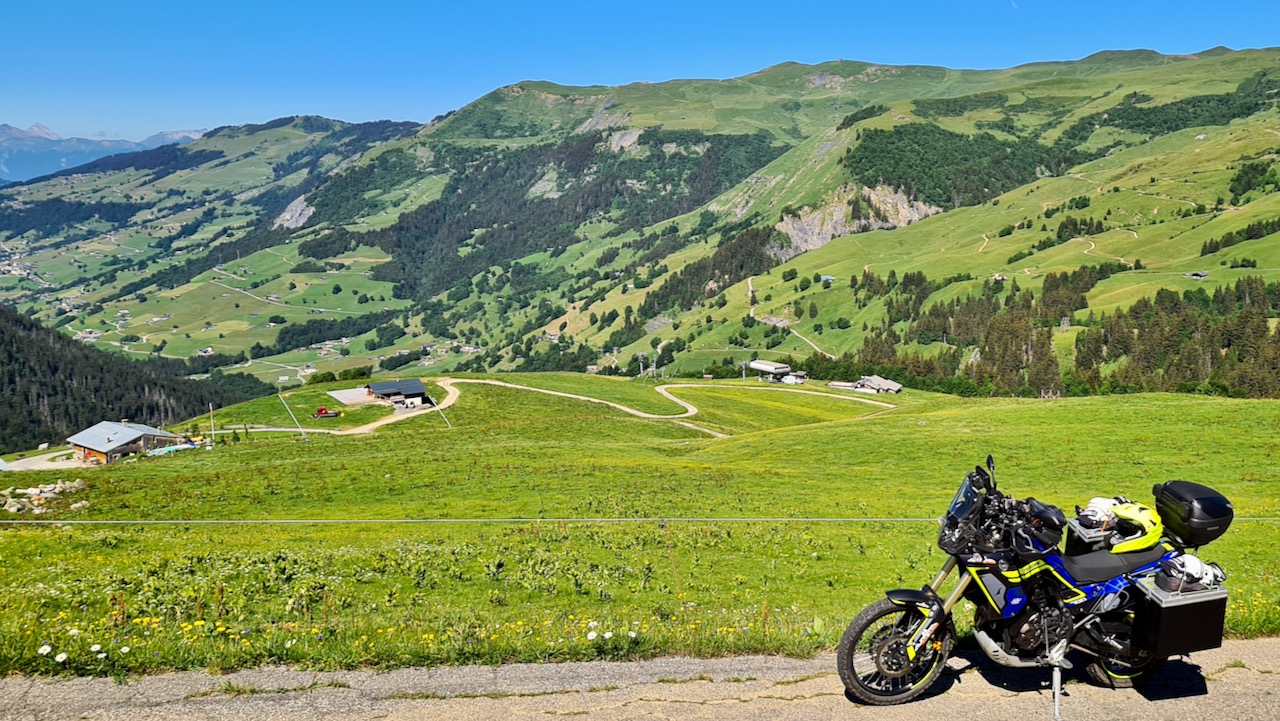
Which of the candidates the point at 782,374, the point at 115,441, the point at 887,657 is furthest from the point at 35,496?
the point at 782,374

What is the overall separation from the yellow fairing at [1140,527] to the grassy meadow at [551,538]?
14.2 ft

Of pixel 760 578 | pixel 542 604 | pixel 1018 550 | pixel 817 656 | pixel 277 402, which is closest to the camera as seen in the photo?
pixel 1018 550

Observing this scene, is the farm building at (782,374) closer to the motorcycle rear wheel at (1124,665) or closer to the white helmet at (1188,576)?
the motorcycle rear wheel at (1124,665)

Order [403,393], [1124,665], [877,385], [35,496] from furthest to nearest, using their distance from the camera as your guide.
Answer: [877,385] < [403,393] < [35,496] < [1124,665]

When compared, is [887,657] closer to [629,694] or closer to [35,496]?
[629,694]

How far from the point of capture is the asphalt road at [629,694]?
11680 mm

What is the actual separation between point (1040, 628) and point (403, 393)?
104253 mm

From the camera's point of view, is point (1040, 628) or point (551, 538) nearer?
point (1040, 628)

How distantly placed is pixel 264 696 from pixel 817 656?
9.39m

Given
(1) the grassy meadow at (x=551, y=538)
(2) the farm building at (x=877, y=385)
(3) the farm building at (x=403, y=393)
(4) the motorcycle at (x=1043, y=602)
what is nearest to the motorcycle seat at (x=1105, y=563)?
(4) the motorcycle at (x=1043, y=602)

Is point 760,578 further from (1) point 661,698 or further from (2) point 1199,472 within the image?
(2) point 1199,472

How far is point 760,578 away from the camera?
24.2 meters

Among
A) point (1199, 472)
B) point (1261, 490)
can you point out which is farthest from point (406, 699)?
point (1199, 472)

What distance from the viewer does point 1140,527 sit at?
40.3ft
